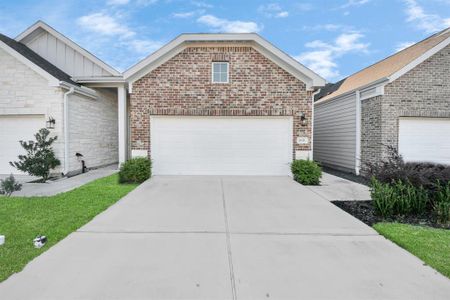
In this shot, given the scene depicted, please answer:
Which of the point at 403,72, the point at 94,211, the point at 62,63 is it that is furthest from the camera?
the point at 62,63

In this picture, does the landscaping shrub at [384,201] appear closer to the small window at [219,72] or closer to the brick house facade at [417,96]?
the brick house facade at [417,96]

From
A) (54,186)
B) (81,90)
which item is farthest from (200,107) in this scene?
(54,186)

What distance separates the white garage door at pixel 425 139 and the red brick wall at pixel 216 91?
338cm

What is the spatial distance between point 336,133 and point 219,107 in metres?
6.19

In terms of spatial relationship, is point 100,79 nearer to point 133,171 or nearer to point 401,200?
point 133,171

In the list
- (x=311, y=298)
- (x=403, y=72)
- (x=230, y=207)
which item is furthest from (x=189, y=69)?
(x=311, y=298)

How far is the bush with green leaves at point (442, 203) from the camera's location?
15.9 ft

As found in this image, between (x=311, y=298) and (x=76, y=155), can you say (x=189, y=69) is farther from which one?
(x=311, y=298)

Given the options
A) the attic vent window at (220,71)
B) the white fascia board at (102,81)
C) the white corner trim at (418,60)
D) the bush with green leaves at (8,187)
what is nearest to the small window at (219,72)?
the attic vent window at (220,71)

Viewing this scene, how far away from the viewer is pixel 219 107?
9711 mm

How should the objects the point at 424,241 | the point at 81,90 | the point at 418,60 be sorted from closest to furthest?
the point at 424,241 < the point at 418,60 < the point at 81,90

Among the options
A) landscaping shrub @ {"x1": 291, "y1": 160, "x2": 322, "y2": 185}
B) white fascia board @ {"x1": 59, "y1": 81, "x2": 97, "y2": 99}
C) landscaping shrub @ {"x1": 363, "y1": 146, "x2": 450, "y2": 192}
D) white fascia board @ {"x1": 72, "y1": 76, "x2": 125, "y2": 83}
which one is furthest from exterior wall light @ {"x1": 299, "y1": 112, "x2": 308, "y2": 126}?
white fascia board @ {"x1": 59, "y1": 81, "x2": 97, "y2": 99}

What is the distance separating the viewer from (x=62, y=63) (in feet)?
41.3

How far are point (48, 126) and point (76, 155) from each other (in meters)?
1.50
